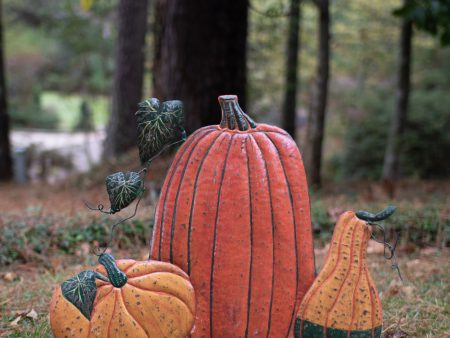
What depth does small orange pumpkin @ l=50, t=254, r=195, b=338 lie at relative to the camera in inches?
82.7

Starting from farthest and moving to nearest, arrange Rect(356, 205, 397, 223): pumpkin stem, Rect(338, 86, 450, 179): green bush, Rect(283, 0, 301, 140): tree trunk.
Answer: Rect(338, 86, 450, 179): green bush < Rect(283, 0, 301, 140): tree trunk < Rect(356, 205, 397, 223): pumpkin stem

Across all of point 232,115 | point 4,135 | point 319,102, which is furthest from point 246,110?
point 4,135

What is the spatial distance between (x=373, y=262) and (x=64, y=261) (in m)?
→ 2.27

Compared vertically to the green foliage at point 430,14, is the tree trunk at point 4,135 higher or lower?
lower

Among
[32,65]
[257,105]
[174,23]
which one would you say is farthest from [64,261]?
[32,65]

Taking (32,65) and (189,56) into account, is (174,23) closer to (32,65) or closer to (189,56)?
(189,56)

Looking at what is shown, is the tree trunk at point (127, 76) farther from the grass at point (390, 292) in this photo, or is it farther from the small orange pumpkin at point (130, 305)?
the small orange pumpkin at point (130, 305)

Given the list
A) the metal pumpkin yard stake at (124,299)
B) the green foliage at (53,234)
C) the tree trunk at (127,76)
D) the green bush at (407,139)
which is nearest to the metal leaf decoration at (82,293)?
the metal pumpkin yard stake at (124,299)

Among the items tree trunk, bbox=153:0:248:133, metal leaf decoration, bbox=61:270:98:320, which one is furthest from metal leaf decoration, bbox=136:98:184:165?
tree trunk, bbox=153:0:248:133

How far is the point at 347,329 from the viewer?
7.29 ft

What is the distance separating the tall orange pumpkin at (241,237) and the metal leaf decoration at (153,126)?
0.16m

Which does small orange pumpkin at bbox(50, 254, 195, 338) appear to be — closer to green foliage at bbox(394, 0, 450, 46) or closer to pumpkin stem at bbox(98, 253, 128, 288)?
pumpkin stem at bbox(98, 253, 128, 288)

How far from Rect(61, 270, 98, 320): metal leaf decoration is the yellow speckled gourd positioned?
2.75 feet

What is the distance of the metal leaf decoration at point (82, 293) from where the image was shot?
2100 mm
